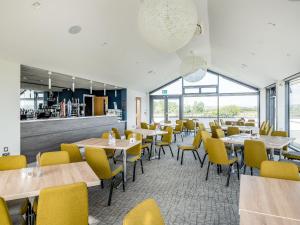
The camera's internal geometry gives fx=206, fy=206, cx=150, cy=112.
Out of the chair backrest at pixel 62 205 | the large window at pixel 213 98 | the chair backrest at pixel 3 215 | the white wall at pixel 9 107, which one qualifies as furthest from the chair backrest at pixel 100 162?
the large window at pixel 213 98

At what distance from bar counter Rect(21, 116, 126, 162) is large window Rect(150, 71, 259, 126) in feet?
22.0

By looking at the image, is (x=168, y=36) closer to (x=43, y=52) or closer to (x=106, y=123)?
(x=43, y=52)

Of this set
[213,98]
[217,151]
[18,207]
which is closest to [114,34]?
[217,151]

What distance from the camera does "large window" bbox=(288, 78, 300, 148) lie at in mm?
7127

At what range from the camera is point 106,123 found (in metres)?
8.75

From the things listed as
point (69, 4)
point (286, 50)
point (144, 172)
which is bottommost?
point (144, 172)

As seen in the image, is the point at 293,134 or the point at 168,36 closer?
the point at 168,36

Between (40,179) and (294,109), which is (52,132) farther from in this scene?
(294,109)

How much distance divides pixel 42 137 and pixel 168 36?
4718 mm

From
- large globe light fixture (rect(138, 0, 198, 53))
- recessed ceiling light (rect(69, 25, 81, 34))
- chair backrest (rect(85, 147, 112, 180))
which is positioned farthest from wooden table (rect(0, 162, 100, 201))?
recessed ceiling light (rect(69, 25, 81, 34))

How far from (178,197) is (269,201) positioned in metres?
2.04

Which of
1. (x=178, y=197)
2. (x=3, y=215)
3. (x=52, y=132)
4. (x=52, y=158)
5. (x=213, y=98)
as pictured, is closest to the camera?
(x=3, y=215)

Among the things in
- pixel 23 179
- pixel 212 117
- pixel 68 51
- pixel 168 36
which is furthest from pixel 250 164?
pixel 212 117

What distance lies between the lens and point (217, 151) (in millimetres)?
4004
